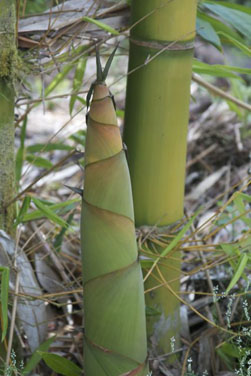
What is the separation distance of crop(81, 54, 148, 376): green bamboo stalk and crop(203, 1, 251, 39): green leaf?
379mm

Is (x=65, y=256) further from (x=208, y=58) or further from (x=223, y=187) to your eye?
(x=208, y=58)

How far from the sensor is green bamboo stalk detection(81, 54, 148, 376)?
0.74 meters

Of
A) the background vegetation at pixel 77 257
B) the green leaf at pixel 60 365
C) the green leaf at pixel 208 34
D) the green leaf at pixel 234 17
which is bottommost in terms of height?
the green leaf at pixel 60 365

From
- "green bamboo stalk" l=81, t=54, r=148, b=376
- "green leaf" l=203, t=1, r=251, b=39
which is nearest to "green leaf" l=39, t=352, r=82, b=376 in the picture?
"green bamboo stalk" l=81, t=54, r=148, b=376

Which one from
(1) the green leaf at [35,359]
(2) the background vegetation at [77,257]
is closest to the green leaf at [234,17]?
(2) the background vegetation at [77,257]

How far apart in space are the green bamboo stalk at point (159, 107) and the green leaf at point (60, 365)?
0.16 m

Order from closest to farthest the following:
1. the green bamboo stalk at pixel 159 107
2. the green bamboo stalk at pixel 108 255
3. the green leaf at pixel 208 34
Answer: the green bamboo stalk at pixel 108 255, the green bamboo stalk at pixel 159 107, the green leaf at pixel 208 34

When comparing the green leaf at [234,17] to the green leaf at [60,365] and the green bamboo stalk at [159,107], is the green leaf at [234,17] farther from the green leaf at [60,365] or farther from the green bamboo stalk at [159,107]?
the green leaf at [60,365]

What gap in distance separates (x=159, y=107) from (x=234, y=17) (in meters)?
0.25

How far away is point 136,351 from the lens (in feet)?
2.66

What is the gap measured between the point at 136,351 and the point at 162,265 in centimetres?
20

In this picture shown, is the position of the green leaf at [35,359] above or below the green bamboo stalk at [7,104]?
below

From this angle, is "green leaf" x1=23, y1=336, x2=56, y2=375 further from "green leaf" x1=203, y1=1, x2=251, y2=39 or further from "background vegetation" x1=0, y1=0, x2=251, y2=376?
"green leaf" x1=203, y1=1, x2=251, y2=39

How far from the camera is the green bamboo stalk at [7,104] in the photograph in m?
0.89
